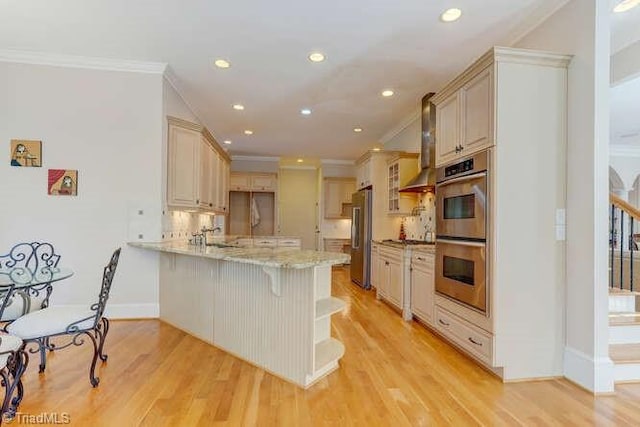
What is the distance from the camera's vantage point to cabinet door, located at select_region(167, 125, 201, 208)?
402 centimetres

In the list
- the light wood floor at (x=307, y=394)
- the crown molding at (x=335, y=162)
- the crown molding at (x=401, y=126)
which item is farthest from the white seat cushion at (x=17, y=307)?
the crown molding at (x=335, y=162)

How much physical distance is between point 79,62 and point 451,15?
12.7 ft

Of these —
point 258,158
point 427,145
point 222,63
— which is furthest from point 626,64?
point 258,158

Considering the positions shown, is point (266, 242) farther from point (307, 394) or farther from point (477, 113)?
point (477, 113)

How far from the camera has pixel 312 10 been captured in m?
2.72

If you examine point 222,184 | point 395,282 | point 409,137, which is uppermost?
point 409,137

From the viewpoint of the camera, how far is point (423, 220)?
489cm

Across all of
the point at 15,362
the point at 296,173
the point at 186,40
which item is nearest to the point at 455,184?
the point at 186,40

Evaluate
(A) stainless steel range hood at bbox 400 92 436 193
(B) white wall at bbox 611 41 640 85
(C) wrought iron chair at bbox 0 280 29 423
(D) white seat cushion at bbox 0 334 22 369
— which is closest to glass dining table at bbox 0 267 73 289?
(C) wrought iron chair at bbox 0 280 29 423

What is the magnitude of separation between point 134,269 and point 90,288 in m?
0.48

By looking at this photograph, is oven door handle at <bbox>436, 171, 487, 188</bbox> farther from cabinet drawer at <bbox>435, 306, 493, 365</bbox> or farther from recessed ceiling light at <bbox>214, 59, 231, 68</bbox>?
recessed ceiling light at <bbox>214, 59, 231, 68</bbox>

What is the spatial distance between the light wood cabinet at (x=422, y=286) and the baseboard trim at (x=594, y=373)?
49.1 inches

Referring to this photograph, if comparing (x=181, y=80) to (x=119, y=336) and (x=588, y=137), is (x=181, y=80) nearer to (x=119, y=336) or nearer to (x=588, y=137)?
(x=119, y=336)

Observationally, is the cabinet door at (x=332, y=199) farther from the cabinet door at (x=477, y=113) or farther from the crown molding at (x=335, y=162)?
the cabinet door at (x=477, y=113)
